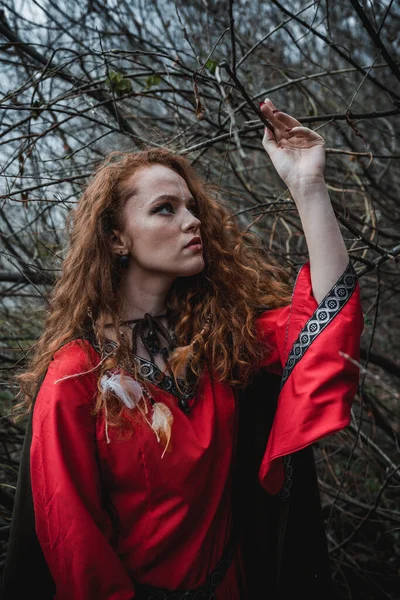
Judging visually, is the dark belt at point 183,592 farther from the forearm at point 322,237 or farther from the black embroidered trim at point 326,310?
the forearm at point 322,237

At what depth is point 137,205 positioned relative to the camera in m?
1.66

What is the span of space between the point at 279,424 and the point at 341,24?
4.05 metres

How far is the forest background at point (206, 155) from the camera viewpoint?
88.0 inches

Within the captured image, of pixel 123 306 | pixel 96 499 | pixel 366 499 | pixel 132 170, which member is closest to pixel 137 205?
pixel 132 170

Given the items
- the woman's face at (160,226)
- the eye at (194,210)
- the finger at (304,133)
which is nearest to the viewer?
the finger at (304,133)

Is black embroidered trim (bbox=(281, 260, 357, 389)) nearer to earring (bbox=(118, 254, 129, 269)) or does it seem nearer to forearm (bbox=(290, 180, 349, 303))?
forearm (bbox=(290, 180, 349, 303))

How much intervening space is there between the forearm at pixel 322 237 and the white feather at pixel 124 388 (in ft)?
2.02

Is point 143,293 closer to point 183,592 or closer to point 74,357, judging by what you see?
point 74,357

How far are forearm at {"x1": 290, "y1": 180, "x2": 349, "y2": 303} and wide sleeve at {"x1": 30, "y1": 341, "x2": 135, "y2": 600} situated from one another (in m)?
0.79

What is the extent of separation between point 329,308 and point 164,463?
654 mm

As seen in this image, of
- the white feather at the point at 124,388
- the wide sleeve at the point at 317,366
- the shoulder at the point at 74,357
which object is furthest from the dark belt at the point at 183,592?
the shoulder at the point at 74,357

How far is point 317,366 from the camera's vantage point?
4.32 feet

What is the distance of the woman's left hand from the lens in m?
1.36

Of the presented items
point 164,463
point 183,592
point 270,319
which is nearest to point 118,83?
point 270,319
